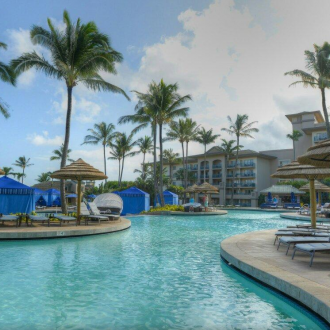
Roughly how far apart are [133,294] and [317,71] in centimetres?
2630

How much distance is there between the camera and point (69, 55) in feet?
56.7

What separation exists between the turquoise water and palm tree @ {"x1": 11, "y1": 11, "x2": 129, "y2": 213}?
33.1 feet

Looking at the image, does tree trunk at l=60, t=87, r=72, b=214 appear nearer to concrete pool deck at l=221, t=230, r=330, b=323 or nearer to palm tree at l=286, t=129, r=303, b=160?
concrete pool deck at l=221, t=230, r=330, b=323

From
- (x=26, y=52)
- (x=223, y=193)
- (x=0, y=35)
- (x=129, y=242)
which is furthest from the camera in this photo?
(x=223, y=193)

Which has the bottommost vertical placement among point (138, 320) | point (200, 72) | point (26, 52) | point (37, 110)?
point (138, 320)

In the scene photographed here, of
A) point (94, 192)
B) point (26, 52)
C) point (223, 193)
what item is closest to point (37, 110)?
point (26, 52)

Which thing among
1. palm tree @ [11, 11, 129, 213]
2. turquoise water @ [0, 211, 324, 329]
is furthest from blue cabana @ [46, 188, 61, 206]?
turquoise water @ [0, 211, 324, 329]

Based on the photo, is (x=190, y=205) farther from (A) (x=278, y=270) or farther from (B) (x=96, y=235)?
(A) (x=278, y=270)

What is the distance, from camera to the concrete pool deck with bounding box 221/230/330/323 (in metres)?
4.35

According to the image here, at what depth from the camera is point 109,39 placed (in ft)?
60.9

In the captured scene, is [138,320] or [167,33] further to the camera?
[167,33]

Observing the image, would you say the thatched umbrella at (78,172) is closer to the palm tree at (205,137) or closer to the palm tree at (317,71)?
the palm tree at (317,71)

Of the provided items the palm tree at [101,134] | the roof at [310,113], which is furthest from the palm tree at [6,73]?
the roof at [310,113]

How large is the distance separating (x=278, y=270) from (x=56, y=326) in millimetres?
4048
